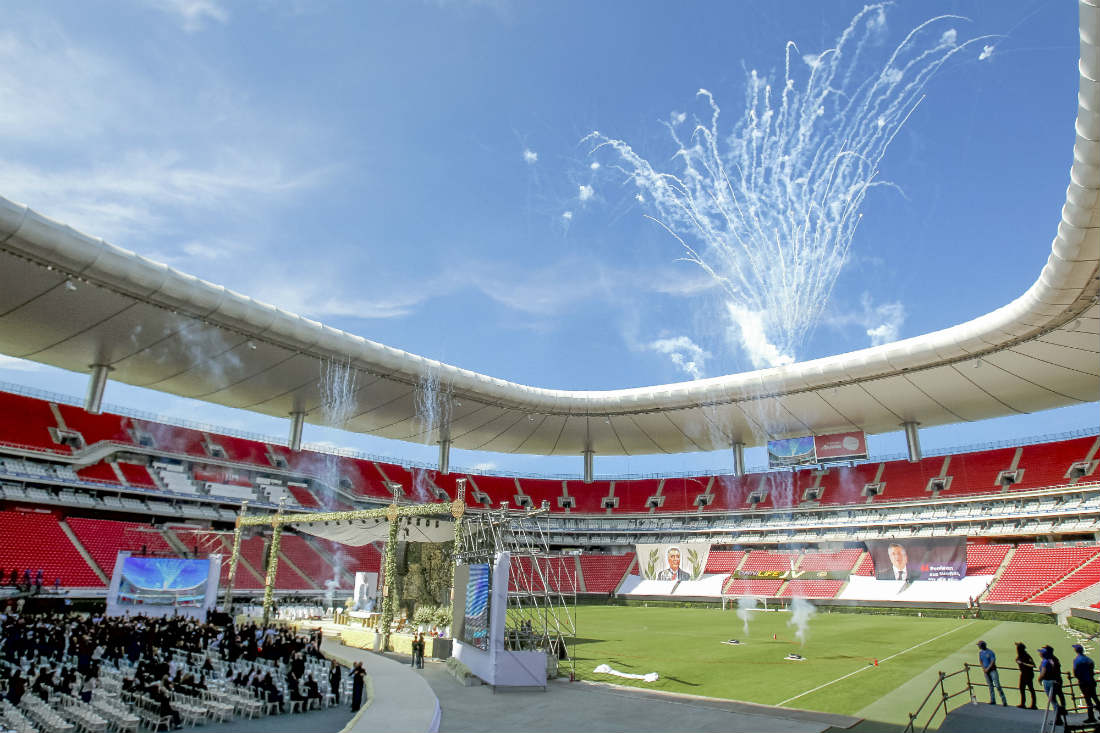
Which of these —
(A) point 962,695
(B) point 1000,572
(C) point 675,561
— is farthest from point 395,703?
(C) point 675,561

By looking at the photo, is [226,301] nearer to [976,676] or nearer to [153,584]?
[153,584]

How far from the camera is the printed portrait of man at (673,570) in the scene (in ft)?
176

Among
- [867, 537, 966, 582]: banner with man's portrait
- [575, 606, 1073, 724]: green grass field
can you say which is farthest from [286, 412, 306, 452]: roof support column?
[867, 537, 966, 582]: banner with man's portrait

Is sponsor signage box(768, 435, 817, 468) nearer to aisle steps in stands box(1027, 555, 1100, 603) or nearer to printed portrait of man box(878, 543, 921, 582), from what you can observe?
printed portrait of man box(878, 543, 921, 582)

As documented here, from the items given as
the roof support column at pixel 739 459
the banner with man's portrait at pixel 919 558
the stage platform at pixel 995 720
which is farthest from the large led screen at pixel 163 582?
the roof support column at pixel 739 459

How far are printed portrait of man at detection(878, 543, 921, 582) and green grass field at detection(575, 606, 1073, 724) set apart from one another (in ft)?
19.0

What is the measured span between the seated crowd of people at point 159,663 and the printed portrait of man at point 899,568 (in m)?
39.3

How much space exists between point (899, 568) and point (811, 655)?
26702mm

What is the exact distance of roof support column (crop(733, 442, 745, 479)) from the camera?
204ft

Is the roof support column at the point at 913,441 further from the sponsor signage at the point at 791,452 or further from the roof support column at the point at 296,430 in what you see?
the roof support column at the point at 296,430

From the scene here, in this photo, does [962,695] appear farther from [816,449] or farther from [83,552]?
[816,449]

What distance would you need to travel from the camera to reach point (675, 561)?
5438 cm

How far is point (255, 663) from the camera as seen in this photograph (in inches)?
702

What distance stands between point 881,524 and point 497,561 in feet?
137
